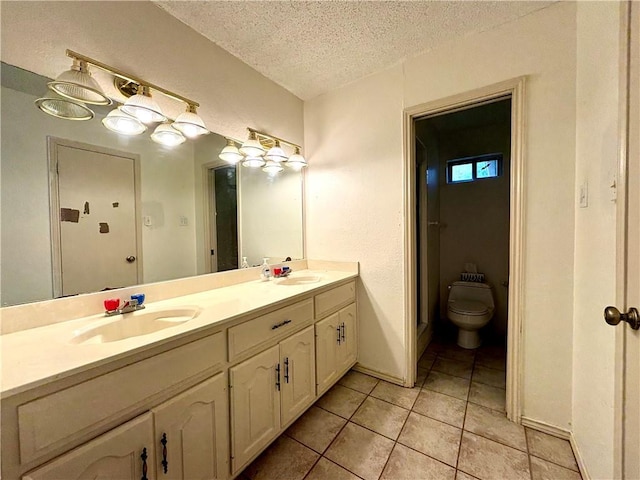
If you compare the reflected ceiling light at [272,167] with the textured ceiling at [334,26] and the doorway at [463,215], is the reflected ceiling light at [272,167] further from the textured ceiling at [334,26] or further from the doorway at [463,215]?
the doorway at [463,215]

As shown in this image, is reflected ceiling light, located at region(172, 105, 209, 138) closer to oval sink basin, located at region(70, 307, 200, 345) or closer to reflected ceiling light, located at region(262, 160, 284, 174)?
reflected ceiling light, located at region(262, 160, 284, 174)

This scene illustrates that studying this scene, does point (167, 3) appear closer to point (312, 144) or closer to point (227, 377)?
point (312, 144)

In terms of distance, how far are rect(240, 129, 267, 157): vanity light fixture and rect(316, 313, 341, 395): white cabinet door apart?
124 centimetres

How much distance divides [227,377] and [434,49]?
2276mm

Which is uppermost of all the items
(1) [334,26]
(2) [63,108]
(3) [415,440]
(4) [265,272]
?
(1) [334,26]

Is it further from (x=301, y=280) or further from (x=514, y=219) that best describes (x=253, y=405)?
(x=514, y=219)

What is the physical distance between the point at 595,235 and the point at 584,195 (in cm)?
24

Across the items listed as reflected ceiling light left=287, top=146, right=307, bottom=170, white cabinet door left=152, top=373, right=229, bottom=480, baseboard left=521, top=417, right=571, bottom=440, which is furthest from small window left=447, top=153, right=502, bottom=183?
white cabinet door left=152, top=373, right=229, bottom=480

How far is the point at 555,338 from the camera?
1414mm

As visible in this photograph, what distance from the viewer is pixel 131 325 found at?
1.12 meters

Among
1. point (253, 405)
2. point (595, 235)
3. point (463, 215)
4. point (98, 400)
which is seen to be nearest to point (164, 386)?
point (98, 400)

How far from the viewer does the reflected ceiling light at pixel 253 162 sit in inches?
74.2

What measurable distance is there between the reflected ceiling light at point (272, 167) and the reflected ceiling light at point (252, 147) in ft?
0.77

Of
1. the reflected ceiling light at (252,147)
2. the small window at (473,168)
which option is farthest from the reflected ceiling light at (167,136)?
the small window at (473,168)
